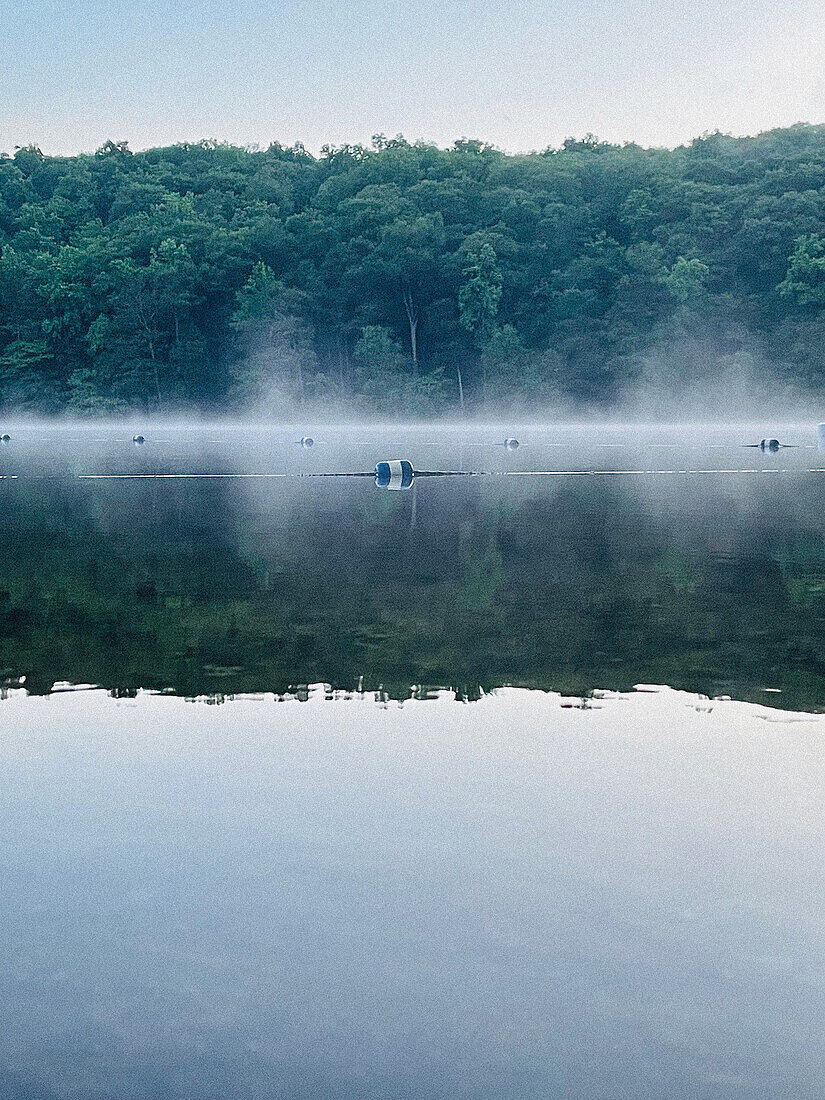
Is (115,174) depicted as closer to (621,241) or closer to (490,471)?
(621,241)

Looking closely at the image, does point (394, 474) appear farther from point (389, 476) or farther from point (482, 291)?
point (482, 291)

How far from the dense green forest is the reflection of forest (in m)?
61.1

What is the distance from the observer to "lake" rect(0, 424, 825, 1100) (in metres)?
2.94

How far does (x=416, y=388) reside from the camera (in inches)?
3036

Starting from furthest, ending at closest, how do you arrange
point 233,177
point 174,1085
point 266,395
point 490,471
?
point 233,177
point 266,395
point 490,471
point 174,1085

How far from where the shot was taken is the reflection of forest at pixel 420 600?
22.3 ft

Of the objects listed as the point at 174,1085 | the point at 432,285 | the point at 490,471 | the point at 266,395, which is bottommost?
the point at 174,1085

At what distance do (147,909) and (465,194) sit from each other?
84.2 metres

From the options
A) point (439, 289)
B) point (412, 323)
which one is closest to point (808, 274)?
point (439, 289)

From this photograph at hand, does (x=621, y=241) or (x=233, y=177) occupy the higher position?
(x=233, y=177)

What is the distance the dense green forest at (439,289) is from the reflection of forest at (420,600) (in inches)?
2406

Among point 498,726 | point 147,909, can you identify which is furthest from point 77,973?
point 498,726

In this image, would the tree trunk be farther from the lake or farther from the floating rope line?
the lake

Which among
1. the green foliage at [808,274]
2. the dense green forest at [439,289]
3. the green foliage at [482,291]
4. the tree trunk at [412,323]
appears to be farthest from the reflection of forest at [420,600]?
the tree trunk at [412,323]
